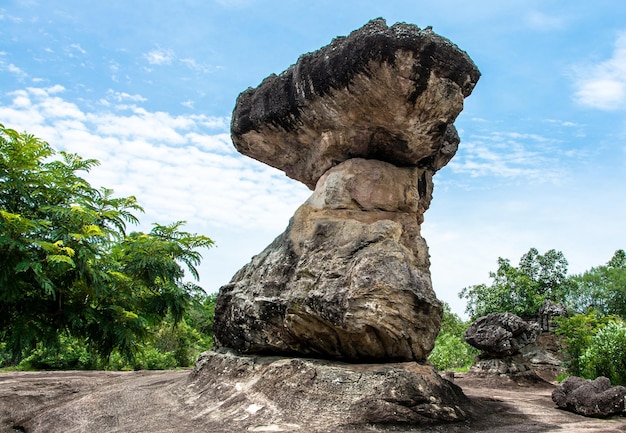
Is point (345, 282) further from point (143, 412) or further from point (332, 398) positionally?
point (143, 412)

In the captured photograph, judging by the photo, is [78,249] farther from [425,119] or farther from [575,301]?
[575,301]

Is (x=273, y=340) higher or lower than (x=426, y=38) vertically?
lower

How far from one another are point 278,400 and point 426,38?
4771 millimetres

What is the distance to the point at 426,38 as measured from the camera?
665 centimetres

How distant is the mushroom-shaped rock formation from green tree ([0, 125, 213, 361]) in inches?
76.4

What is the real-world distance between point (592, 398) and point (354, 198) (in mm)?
4417

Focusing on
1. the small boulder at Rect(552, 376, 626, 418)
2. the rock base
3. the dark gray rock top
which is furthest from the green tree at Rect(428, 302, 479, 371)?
the rock base

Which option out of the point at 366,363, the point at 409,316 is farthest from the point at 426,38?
the point at 366,363

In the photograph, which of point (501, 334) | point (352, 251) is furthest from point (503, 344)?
point (352, 251)

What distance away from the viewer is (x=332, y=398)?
5.88 m

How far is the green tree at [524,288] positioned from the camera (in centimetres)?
2169

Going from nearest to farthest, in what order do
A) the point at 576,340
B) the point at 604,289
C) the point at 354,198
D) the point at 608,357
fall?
the point at 354,198 < the point at 608,357 < the point at 576,340 < the point at 604,289

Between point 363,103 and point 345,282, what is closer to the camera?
point 345,282

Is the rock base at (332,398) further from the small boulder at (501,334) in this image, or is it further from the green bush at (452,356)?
the green bush at (452,356)
